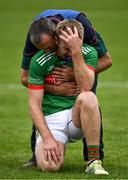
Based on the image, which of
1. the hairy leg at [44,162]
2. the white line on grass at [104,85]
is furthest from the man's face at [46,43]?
the white line on grass at [104,85]

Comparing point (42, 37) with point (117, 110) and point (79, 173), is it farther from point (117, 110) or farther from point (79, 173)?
point (117, 110)

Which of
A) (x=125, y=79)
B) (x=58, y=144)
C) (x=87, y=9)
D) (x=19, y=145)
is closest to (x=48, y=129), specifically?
(x=58, y=144)

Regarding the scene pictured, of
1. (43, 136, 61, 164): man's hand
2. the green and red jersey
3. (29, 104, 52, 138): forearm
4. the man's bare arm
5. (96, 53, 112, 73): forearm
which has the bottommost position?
(43, 136, 61, 164): man's hand

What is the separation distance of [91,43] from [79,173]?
148cm

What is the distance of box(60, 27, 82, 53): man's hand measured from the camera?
967 centimetres

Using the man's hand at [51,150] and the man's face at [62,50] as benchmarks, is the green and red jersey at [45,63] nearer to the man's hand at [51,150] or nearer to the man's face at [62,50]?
the man's face at [62,50]

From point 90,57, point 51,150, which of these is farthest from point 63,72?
point 51,150

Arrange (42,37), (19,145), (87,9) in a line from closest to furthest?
1. (42,37)
2. (19,145)
3. (87,9)

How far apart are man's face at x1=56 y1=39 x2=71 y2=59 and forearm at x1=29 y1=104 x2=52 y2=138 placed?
615 millimetres

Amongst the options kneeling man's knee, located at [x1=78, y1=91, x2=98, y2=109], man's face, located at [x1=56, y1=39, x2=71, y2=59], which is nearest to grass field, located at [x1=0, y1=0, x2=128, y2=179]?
kneeling man's knee, located at [x1=78, y1=91, x2=98, y2=109]

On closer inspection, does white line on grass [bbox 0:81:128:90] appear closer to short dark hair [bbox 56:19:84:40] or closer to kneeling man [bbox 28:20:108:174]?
kneeling man [bbox 28:20:108:174]

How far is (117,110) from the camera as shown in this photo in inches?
652

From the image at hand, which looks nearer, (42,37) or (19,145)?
(42,37)

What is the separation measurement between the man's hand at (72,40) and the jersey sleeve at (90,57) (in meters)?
0.37
